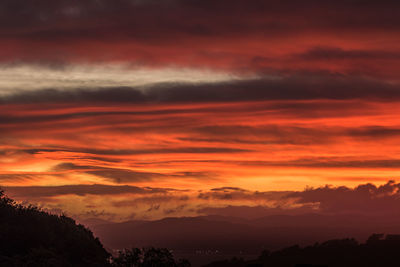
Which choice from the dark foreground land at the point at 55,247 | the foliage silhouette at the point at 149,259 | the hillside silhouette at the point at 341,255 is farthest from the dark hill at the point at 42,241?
the hillside silhouette at the point at 341,255

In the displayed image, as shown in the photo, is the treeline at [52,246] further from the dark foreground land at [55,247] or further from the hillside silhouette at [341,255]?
the hillside silhouette at [341,255]

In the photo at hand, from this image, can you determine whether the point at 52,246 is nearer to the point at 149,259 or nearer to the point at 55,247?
the point at 55,247

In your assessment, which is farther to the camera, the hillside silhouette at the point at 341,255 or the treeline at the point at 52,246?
the hillside silhouette at the point at 341,255

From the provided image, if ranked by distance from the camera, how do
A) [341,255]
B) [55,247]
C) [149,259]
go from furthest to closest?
[341,255] → [55,247] → [149,259]

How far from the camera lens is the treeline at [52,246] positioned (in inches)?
2830

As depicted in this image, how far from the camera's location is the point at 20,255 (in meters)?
72.6

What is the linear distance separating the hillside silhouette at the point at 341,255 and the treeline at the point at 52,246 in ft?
82.7

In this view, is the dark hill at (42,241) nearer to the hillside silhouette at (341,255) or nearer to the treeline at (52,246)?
the treeline at (52,246)

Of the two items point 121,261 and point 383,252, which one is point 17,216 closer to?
point 121,261

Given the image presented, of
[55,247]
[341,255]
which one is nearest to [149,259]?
→ [55,247]

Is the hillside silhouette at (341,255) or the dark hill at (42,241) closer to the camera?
the dark hill at (42,241)

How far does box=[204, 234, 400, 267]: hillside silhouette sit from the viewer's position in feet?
330

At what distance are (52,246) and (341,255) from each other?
5298 cm

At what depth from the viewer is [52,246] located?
7700 cm
